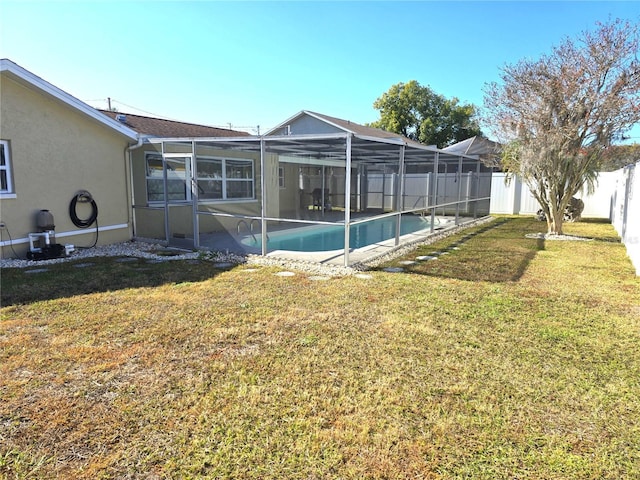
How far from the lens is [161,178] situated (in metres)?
9.98

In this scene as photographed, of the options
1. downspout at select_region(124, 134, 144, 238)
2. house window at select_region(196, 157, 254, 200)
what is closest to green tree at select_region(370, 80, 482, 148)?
house window at select_region(196, 157, 254, 200)

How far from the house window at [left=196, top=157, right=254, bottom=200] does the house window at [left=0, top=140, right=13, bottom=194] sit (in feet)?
13.5

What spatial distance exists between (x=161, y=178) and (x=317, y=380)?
8349 mm

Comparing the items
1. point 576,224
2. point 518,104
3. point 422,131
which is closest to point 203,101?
point 422,131

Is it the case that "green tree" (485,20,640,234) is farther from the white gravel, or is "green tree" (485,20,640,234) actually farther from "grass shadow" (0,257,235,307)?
"grass shadow" (0,257,235,307)

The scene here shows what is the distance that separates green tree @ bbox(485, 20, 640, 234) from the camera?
29.1 ft

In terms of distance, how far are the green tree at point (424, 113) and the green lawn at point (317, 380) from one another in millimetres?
25974

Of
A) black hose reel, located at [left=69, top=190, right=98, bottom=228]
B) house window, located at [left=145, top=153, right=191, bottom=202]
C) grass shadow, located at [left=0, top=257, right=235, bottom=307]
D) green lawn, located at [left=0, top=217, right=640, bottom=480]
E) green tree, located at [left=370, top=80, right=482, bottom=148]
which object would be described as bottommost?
green lawn, located at [left=0, top=217, right=640, bottom=480]

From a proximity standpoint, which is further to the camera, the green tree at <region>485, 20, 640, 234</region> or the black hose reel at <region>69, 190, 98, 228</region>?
the green tree at <region>485, 20, 640, 234</region>

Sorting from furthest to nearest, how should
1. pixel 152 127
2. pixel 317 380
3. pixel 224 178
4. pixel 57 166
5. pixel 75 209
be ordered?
1. pixel 224 178
2. pixel 152 127
3. pixel 75 209
4. pixel 57 166
5. pixel 317 380

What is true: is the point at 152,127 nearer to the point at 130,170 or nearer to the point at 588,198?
the point at 130,170

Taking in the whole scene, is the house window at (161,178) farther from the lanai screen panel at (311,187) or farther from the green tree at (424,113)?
the green tree at (424,113)

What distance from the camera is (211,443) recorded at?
2.37m

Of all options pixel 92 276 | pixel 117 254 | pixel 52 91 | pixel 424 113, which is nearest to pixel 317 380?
pixel 92 276
